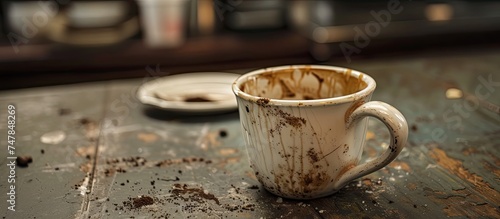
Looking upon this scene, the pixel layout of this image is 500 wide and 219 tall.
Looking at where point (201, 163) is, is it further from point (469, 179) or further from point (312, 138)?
point (469, 179)

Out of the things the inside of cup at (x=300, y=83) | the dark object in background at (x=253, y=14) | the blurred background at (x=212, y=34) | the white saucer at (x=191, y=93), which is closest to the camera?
the inside of cup at (x=300, y=83)

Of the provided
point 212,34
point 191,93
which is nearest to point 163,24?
point 212,34

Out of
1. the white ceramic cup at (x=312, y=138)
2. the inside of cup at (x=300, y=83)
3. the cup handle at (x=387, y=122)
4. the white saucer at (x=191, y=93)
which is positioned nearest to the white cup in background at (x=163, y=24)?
the white saucer at (x=191, y=93)

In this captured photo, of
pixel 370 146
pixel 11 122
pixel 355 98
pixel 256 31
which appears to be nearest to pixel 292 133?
pixel 355 98

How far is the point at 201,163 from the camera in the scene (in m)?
1.06

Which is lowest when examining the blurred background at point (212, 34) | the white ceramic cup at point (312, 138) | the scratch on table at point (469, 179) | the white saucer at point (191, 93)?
the blurred background at point (212, 34)

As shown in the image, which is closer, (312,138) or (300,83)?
(312,138)

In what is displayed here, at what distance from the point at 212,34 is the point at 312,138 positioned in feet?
7.49

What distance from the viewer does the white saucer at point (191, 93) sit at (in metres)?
1.32

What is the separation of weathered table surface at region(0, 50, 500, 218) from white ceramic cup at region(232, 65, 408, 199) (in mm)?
40

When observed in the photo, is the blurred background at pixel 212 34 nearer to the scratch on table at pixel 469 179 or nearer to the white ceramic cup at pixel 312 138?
the scratch on table at pixel 469 179

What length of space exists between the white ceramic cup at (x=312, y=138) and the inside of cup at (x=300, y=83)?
2.4 inches

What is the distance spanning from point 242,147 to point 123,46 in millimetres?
1984

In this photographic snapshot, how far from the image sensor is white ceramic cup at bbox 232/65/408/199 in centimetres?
81
